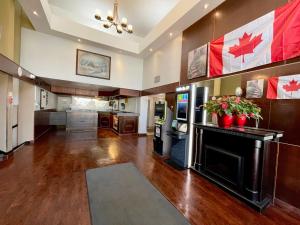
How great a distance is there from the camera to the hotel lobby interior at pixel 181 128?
1979 mm

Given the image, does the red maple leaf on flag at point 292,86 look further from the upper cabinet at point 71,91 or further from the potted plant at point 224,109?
the upper cabinet at point 71,91

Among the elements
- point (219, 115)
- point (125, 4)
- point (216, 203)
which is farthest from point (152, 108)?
point (216, 203)

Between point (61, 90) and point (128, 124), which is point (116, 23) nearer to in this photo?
point (128, 124)

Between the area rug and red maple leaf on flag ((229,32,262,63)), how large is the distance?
120 inches

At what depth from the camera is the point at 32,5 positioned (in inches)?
143

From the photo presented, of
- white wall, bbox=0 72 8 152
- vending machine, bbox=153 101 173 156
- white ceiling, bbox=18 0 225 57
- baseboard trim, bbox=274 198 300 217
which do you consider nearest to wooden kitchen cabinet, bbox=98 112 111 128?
white ceiling, bbox=18 0 225 57

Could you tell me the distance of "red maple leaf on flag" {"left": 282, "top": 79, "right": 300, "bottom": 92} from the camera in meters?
2.03

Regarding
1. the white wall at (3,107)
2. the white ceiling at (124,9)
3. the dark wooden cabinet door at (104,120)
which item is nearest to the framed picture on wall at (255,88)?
the white ceiling at (124,9)

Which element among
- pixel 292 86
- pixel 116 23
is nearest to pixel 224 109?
pixel 292 86

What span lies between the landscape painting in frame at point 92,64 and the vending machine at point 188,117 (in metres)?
4.08

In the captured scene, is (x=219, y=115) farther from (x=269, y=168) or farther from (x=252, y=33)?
(x=252, y=33)

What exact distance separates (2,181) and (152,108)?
27.4 ft

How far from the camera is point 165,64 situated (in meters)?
5.39

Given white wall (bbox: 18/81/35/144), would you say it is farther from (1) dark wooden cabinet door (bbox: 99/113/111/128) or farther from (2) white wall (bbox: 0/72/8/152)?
(1) dark wooden cabinet door (bbox: 99/113/111/128)
